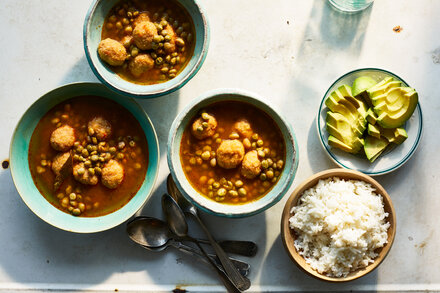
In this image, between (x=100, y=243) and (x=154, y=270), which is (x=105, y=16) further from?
(x=154, y=270)

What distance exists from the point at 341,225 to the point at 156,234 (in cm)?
115

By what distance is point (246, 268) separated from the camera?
2766 millimetres

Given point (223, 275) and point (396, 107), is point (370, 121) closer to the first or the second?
point (396, 107)

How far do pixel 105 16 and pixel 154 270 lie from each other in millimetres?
1656

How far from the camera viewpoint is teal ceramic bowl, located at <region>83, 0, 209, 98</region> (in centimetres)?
251

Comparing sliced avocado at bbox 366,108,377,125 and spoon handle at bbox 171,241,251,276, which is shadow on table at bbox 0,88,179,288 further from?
sliced avocado at bbox 366,108,377,125

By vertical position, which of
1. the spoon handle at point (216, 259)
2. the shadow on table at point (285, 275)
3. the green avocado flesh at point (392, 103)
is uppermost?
the green avocado flesh at point (392, 103)

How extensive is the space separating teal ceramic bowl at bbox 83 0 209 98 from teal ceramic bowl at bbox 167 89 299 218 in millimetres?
176

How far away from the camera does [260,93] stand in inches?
113

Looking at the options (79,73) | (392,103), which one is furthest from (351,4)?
(79,73)

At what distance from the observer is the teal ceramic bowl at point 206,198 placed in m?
2.46

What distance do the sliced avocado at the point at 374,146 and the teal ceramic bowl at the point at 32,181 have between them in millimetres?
1307

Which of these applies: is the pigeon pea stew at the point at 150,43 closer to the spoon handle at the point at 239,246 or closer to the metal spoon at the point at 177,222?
the metal spoon at the point at 177,222

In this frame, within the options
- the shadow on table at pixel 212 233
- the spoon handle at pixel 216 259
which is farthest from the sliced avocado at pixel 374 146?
the spoon handle at pixel 216 259
